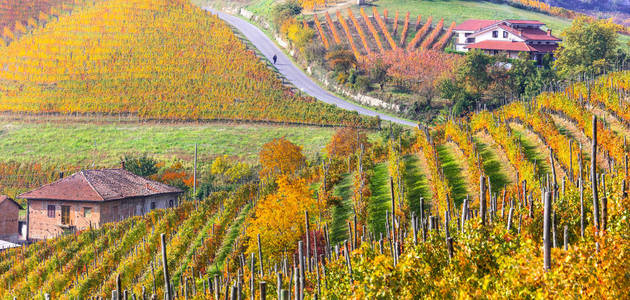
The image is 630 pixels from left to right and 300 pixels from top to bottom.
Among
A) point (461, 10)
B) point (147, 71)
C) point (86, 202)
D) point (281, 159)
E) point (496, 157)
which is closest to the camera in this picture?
point (496, 157)

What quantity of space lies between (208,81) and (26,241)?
4104 cm

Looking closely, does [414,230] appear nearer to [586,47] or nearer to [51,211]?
[51,211]

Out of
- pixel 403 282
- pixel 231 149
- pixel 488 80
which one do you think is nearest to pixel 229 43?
pixel 231 149

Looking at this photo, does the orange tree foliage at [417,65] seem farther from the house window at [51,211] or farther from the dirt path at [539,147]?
the house window at [51,211]

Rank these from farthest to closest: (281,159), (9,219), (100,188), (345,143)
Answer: (345,143)
(281,159)
(9,219)
(100,188)

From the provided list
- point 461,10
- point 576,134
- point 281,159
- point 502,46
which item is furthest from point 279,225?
point 461,10

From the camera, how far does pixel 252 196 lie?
135 feet

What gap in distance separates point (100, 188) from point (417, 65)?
42637 mm

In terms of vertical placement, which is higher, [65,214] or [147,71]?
A: [147,71]

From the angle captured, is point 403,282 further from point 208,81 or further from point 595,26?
point 208,81

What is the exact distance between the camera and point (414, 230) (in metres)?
17.5

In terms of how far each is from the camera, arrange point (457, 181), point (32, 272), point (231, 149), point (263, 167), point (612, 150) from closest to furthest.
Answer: point (612, 150) < point (457, 181) < point (32, 272) < point (263, 167) < point (231, 149)

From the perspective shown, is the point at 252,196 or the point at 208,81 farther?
the point at 208,81

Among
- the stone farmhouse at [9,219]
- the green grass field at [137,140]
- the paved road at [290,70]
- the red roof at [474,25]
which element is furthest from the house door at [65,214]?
the red roof at [474,25]
